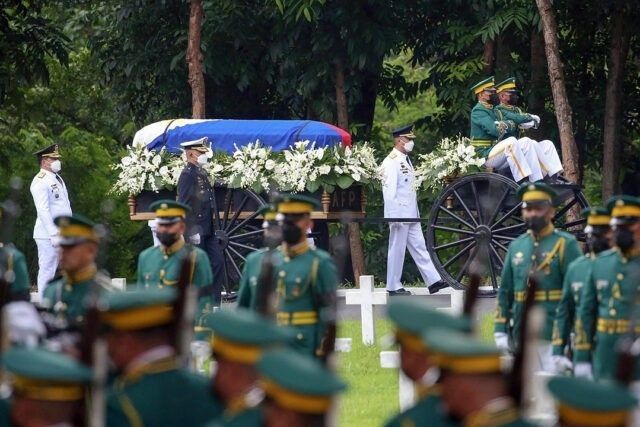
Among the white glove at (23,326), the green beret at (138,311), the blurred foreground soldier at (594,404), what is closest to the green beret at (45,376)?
the green beret at (138,311)

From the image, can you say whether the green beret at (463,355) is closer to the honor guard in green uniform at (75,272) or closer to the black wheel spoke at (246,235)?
the honor guard in green uniform at (75,272)

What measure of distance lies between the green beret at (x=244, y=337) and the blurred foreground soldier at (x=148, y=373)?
0.26 metres

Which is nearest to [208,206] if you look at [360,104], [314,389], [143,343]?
[360,104]

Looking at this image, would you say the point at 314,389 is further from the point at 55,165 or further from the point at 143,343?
the point at 55,165

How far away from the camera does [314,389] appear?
5.76m

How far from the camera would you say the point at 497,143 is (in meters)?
18.0

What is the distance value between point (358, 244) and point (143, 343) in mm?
18180

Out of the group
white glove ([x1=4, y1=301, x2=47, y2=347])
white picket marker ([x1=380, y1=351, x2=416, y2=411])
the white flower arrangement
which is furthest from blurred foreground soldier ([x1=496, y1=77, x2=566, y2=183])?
white glove ([x1=4, y1=301, x2=47, y2=347])

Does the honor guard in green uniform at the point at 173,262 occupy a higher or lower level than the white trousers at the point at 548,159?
lower

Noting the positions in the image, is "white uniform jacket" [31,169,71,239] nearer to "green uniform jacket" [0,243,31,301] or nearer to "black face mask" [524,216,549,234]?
"green uniform jacket" [0,243,31,301]

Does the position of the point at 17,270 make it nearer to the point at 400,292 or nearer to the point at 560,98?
the point at 400,292

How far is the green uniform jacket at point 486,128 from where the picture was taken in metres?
18.0

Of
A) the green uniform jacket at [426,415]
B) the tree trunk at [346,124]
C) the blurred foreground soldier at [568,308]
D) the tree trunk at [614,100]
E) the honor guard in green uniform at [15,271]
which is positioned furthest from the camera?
the tree trunk at [346,124]

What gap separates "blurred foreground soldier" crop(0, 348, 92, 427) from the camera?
613 centimetres
